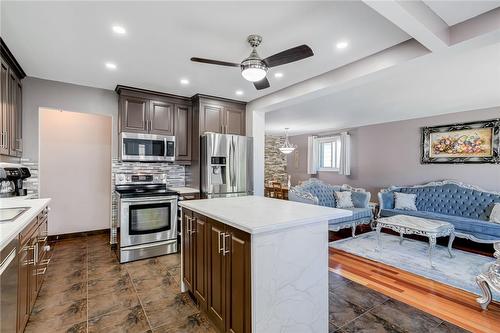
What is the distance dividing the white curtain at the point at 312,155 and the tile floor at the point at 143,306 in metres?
5.29

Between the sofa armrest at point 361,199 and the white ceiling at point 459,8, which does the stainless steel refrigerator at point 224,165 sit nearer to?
the sofa armrest at point 361,199

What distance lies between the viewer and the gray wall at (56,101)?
3.40 m

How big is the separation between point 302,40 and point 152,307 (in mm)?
2917

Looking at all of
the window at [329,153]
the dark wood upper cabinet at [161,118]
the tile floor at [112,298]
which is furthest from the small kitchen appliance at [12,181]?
the window at [329,153]

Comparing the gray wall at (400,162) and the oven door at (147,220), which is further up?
the gray wall at (400,162)

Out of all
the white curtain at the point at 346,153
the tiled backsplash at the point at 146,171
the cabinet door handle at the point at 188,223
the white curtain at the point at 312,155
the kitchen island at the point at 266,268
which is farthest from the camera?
the white curtain at the point at 312,155

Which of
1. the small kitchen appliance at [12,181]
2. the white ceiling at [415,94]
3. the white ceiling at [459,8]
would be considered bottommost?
the small kitchen appliance at [12,181]

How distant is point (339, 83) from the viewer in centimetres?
302

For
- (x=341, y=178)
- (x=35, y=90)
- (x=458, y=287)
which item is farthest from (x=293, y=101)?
(x=341, y=178)

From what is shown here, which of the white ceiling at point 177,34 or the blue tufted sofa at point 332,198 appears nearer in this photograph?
the white ceiling at point 177,34

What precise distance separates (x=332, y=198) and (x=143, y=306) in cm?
438

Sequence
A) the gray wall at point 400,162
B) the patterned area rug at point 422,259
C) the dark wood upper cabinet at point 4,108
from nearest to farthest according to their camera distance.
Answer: the dark wood upper cabinet at point 4,108
the patterned area rug at point 422,259
the gray wall at point 400,162

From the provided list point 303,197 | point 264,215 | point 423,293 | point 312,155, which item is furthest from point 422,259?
point 312,155

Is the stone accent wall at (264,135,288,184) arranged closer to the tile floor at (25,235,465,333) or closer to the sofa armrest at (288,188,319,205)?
the sofa armrest at (288,188,319,205)
